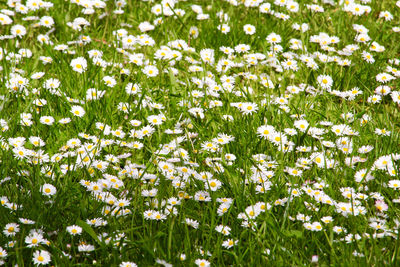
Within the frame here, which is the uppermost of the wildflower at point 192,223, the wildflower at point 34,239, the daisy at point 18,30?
the daisy at point 18,30

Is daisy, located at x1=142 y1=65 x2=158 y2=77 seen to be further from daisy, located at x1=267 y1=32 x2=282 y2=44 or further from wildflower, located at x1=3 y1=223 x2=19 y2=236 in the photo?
wildflower, located at x1=3 y1=223 x2=19 y2=236

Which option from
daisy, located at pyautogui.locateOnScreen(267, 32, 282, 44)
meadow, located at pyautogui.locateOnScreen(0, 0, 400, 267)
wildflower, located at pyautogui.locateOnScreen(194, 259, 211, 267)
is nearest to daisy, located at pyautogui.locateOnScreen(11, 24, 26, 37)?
meadow, located at pyautogui.locateOnScreen(0, 0, 400, 267)

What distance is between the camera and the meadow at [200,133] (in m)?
2.28

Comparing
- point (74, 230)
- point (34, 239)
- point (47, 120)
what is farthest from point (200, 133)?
point (34, 239)

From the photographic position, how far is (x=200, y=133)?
3088 millimetres

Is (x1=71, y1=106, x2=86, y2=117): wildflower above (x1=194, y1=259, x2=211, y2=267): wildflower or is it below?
above

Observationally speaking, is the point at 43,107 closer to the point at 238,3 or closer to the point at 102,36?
the point at 102,36

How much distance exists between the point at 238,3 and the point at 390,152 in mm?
2346

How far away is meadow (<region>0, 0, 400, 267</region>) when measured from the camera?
228 cm

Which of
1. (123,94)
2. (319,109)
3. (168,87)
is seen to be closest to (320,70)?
(319,109)

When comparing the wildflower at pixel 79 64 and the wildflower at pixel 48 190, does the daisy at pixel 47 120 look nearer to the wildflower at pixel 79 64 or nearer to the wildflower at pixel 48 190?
the wildflower at pixel 79 64

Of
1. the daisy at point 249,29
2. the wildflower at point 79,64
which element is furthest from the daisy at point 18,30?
the daisy at point 249,29

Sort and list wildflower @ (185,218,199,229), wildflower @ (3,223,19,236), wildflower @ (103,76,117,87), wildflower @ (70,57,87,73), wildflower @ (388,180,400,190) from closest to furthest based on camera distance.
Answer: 1. wildflower @ (3,223,19,236)
2. wildflower @ (185,218,199,229)
3. wildflower @ (388,180,400,190)
4. wildflower @ (103,76,117,87)
5. wildflower @ (70,57,87,73)

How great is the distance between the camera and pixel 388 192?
2613mm
